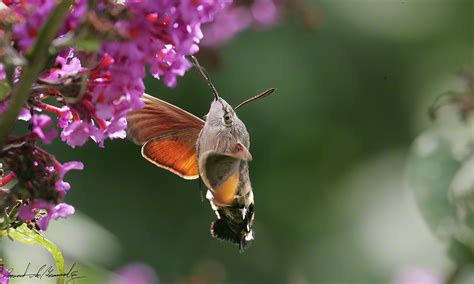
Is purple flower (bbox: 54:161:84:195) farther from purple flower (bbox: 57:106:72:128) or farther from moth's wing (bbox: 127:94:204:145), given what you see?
moth's wing (bbox: 127:94:204:145)

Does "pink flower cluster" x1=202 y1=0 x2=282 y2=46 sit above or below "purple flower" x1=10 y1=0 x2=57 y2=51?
below

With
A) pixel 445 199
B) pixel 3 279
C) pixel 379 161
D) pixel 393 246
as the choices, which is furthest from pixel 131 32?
pixel 379 161

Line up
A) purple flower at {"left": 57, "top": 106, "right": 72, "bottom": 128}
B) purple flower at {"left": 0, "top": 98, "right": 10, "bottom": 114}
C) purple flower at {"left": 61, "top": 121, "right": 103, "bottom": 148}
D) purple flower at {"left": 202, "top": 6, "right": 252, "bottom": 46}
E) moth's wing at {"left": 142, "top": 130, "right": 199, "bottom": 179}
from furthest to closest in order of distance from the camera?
purple flower at {"left": 202, "top": 6, "right": 252, "bottom": 46} < moth's wing at {"left": 142, "top": 130, "right": 199, "bottom": 179} < purple flower at {"left": 57, "top": 106, "right": 72, "bottom": 128} < purple flower at {"left": 61, "top": 121, "right": 103, "bottom": 148} < purple flower at {"left": 0, "top": 98, "right": 10, "bottom": 114}

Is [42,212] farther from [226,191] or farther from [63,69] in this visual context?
[226,191]

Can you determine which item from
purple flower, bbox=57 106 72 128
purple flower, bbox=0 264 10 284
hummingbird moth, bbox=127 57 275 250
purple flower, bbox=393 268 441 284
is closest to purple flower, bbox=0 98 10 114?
purple flower, bbox=57 106 72 128

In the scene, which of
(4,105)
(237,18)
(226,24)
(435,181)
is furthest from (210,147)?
(237,18)

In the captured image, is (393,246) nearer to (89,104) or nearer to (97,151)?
(97,151)
